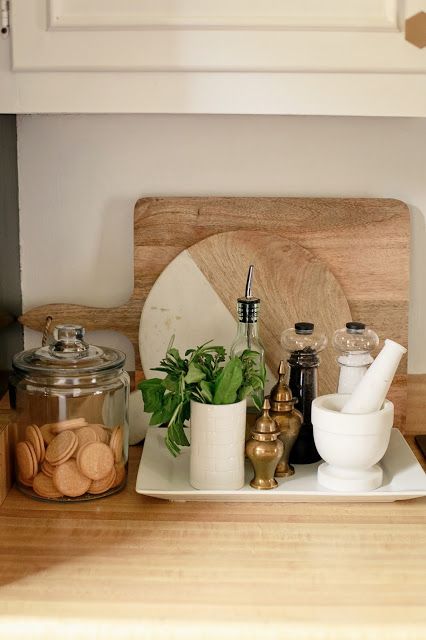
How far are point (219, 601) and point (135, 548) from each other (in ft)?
0.57

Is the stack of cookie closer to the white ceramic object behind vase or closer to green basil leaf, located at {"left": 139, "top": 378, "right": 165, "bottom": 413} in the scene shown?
green basil leaf, located at {"left": 139, "top": 378, "right": 165, "bottom": 413}

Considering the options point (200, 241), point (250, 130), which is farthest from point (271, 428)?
point (250, 130)

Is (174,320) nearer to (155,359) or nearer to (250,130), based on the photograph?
(155,359)

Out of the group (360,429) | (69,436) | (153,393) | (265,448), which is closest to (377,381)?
(360,429)

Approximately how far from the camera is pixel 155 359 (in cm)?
159

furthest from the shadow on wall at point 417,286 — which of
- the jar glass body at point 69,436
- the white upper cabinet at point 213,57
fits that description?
the jar glass body at point 69,436

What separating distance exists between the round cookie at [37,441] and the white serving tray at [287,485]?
0.48 feet

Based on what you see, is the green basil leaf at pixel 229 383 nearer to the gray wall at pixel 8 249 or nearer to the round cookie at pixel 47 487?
the round cookie at pixel 47 487

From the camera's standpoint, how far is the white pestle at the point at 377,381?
1328mm

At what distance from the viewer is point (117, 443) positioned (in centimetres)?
138

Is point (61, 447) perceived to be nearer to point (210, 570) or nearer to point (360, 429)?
point (210, 570)

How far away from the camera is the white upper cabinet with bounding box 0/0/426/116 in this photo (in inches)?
49.1

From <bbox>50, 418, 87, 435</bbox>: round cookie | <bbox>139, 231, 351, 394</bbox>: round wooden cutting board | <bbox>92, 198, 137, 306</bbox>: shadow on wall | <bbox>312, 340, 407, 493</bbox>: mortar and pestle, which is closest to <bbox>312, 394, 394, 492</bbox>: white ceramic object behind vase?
<bbox>312, 340, 407, 493</bbox>: mortar and pestle

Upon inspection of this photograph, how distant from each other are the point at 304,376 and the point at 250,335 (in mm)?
108
